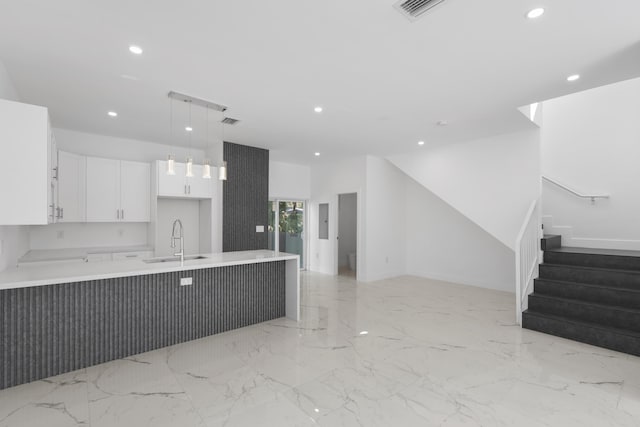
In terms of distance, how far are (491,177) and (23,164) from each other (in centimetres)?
601

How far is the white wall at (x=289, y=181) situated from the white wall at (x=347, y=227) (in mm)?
1070

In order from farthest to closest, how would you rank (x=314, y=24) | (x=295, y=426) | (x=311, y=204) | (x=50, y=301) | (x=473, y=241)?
1. (x=311, y=204)
2. (x=473, y=241)
3. (x=50, y=301)
4. (x=314, y=24)
5. (x=295, y=426)

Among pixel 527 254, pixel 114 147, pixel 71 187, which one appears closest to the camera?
pixel 527 254

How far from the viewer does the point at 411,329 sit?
3816 millimetres

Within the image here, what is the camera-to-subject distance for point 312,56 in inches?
104

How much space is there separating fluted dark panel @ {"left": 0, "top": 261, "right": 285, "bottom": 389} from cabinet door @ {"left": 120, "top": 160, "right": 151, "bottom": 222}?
239cm

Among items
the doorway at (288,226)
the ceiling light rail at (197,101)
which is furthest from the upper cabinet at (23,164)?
the doorway at (288,226)

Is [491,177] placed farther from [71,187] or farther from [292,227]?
[71,187]

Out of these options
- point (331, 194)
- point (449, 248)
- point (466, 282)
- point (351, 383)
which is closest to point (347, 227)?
point (331, 194)

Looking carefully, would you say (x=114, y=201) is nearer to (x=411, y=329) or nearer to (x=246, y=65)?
(x=246, y=65)

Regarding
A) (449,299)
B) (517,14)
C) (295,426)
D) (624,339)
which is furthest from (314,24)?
(449,299)

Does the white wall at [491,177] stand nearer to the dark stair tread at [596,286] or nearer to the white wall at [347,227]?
the dark stair tread at [596,286]

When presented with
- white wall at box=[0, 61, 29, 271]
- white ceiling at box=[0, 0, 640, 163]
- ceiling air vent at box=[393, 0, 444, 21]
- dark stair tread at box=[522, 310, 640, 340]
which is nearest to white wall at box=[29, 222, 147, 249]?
white wall at box=[0, 61, 29, 271]

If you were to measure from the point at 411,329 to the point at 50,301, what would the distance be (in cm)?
379
